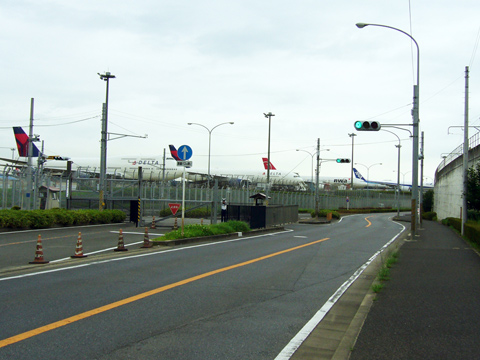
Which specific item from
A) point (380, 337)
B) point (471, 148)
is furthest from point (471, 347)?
point (471, 148)

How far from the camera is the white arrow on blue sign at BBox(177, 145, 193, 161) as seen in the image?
55.1 feet

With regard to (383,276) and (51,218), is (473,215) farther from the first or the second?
(51,218)

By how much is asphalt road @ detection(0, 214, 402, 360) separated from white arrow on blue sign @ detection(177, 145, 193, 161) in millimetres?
4265

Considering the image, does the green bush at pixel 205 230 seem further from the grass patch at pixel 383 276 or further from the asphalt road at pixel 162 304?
the grass patch at pixel 383 276

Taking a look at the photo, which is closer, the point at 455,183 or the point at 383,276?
the point at 383,276

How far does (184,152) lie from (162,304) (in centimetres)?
982

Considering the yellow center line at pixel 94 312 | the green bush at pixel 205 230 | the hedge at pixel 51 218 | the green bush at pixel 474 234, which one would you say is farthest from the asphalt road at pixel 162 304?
the hedge at pixel 51 218

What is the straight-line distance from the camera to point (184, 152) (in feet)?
55.2

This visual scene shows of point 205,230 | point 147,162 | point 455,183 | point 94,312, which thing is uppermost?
point 147,162

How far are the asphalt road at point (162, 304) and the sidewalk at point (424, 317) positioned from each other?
1052mm

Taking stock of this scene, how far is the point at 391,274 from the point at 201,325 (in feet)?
19.9

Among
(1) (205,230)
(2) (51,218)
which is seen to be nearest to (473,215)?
(1) (205,230)

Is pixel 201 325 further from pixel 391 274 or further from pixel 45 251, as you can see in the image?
pixel 45 251

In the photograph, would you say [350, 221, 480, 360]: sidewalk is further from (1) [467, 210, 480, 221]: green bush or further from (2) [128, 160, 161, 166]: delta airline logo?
(2) [128, 160, 161, 166]: delta airline logo
